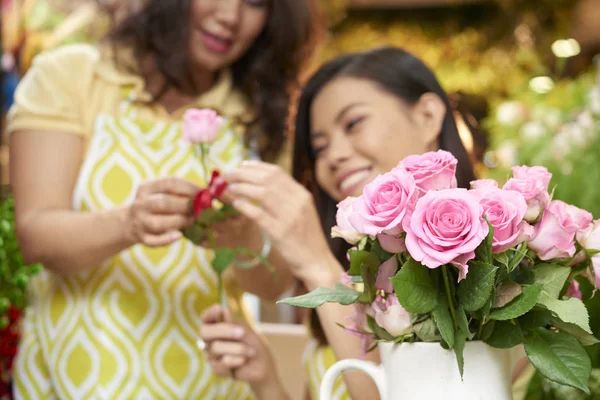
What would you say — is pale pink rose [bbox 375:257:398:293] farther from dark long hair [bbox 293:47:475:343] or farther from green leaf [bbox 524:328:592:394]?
dark long hair [bbox 293:47:475:343]

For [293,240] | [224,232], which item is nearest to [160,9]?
[224,232]

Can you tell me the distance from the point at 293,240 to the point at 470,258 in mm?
418

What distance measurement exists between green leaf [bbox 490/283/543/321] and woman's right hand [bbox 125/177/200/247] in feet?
1.77

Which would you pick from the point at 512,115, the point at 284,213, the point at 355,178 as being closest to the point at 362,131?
the point at 355,178

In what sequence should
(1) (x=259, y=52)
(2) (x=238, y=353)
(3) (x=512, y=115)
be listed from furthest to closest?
(3) (x=512, y=115), (1) (x=259, y=52), (2) (x=238, y=353)

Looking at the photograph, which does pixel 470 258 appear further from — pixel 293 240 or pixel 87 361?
pixel 87 361

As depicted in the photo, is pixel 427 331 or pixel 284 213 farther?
pixel 284 213

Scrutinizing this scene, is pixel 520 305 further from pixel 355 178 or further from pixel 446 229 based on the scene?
pixel 355 178

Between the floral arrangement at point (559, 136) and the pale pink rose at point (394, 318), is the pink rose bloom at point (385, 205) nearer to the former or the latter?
the pale pink rose at point (394, 318)

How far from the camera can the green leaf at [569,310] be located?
682 mm

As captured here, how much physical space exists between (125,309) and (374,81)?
57cm

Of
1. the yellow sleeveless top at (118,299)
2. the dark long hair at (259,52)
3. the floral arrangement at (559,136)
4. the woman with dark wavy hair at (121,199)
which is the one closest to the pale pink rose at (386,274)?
the woman with dark wavy hair at (121,199)

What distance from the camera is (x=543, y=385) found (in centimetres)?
105

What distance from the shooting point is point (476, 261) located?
0.69 m
